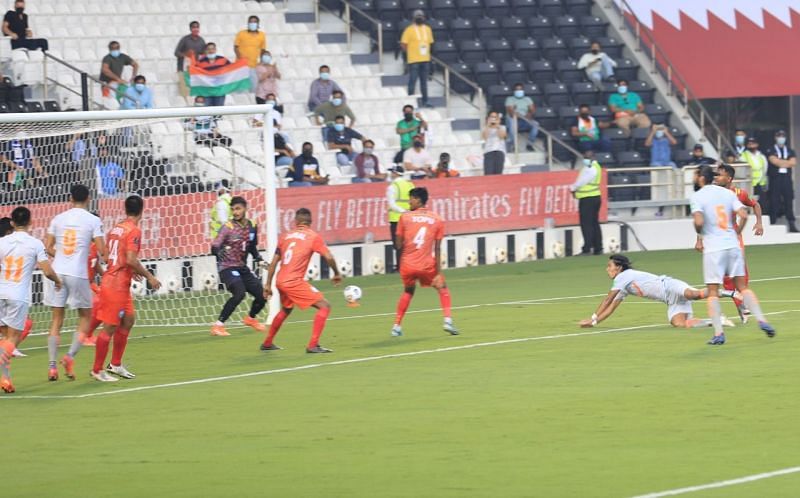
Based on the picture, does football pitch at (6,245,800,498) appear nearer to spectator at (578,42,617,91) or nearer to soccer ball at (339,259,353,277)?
soccer ball at (339,259,353,277)

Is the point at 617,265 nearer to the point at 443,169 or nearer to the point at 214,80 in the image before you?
the point at 443,169

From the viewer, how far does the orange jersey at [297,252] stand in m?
17.2

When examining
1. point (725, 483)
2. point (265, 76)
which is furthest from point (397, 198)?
point (725, 483)

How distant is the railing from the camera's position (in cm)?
3884

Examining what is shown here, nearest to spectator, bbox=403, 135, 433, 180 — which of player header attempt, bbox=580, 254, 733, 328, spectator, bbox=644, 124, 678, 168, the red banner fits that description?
the red banner

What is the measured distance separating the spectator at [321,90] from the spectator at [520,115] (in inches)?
171

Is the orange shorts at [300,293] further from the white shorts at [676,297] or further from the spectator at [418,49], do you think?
the spectator at [418,49]

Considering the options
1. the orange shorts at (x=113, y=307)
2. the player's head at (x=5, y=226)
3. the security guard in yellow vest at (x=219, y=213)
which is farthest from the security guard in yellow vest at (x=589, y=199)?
the orange shorts at (x=113, y=307)

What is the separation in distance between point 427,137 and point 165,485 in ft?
80.2

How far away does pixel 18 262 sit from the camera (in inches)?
591

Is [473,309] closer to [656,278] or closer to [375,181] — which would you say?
[656,278]

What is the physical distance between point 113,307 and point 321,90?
63.3ft

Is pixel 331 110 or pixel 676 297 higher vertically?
pixel 331 110

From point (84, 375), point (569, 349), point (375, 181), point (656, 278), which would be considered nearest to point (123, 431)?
point (84, 375)
